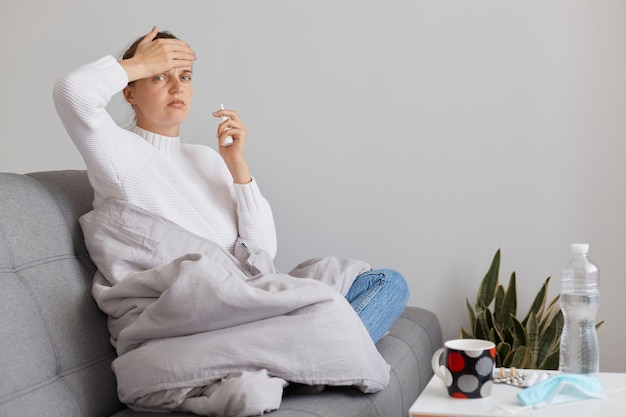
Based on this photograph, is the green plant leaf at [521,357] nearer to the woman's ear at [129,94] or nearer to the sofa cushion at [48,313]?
the sofa cushion at [48,313]

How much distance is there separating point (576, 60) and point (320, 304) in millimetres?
1460

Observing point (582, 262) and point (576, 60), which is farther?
point (576, 60)

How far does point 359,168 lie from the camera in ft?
9.61

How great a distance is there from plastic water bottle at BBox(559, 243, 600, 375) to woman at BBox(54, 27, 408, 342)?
581 mm

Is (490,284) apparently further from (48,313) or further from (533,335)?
(48,313)

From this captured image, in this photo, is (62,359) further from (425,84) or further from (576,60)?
Answer: (576,60)

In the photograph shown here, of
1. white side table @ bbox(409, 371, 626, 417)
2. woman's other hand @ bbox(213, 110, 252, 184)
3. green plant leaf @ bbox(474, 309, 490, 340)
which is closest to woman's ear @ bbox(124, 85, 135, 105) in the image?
woman's other hand @ bbox(213, 110, 252, 184)

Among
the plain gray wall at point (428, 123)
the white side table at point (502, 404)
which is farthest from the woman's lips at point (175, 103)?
the white side table at point (502, 404)

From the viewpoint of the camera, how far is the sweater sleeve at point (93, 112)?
1838mm

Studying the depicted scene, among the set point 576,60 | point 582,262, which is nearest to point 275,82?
point 576,60

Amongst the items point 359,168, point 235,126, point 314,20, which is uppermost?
point 314,20

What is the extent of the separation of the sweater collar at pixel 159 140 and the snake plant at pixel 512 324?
1161 mm

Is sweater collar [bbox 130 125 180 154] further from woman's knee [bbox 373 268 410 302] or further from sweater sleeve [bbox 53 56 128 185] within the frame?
woman's knee [bbox 373 268 410 302]

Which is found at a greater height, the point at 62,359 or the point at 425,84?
the point at 425,84
